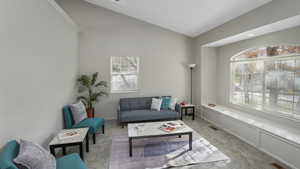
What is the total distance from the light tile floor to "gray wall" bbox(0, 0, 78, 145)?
92 cm

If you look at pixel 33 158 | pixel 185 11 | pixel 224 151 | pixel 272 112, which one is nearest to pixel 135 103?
pixel 224 151

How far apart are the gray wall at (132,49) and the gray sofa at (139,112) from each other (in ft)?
1.08

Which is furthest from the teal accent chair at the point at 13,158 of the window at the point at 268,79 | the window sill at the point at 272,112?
the window at the point at 268,79

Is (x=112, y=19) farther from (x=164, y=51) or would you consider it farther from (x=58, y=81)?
(x=58, y=81)

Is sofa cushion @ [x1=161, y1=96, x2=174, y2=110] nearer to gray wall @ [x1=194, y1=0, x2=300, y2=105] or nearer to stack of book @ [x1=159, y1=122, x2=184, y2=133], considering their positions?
stack of book @ [x1=159, y1=122, x2=184, y2=133]

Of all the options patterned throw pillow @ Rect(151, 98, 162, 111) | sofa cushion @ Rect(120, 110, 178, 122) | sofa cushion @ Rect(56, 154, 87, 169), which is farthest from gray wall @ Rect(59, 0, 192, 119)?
sofa cushion @ Rect(56, 154, 87, 169)

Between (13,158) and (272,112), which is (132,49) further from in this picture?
(272,112)

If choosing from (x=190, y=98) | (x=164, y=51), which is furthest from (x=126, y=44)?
(x=190, y=98)

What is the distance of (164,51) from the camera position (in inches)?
195

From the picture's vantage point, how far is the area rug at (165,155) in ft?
7.66

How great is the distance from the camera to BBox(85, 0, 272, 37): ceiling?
292 centimetres

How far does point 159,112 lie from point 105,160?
206cm

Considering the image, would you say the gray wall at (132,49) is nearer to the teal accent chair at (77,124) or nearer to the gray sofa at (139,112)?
the gray sofa at (139,112)

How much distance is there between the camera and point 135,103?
14.9ft
